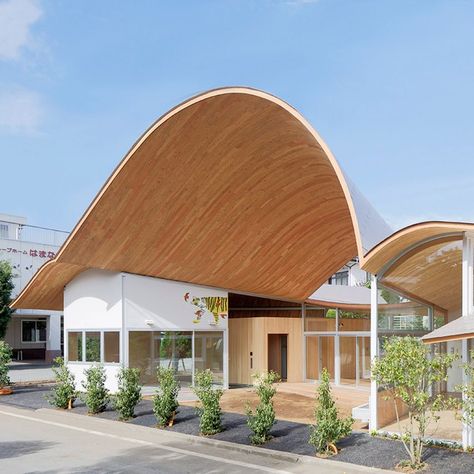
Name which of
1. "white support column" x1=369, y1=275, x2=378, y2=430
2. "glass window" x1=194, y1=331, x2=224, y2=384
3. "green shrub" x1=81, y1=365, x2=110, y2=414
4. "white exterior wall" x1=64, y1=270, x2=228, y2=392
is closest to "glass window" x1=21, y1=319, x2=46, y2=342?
"white exterior wall" x1=64, y1=270, x2=228, y2=392

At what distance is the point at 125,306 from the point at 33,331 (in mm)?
28526

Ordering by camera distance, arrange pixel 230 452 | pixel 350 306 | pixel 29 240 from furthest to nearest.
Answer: pixel 29 240
pixel 350 306
pixel 230 452

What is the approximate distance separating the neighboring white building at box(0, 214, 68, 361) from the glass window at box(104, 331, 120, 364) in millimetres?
20226

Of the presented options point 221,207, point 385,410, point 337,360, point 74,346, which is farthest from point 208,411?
point 337,360

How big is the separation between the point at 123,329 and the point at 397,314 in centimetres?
851

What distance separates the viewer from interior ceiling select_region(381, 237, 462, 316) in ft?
41.0

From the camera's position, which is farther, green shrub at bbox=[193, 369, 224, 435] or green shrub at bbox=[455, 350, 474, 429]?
green shrub at bbox=[193, 369, 224, 435]

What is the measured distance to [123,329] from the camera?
19.1 meters

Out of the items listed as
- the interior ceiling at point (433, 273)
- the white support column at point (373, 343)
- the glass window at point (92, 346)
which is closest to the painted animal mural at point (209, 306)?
the glass window at point (92, 346)

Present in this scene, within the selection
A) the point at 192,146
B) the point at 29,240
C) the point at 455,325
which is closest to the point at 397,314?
the point at 455,325

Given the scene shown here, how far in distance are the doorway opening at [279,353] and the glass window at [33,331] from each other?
2578 cm

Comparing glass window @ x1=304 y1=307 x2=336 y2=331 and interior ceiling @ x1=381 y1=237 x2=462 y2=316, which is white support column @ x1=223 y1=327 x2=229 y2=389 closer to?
glass window @ x1=304 y1=307 x2=336 y2=331

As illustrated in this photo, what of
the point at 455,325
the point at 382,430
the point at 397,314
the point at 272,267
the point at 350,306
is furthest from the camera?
the point at 350,306

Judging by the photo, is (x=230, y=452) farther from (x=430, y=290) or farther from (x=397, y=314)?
(x=430, y=290)
